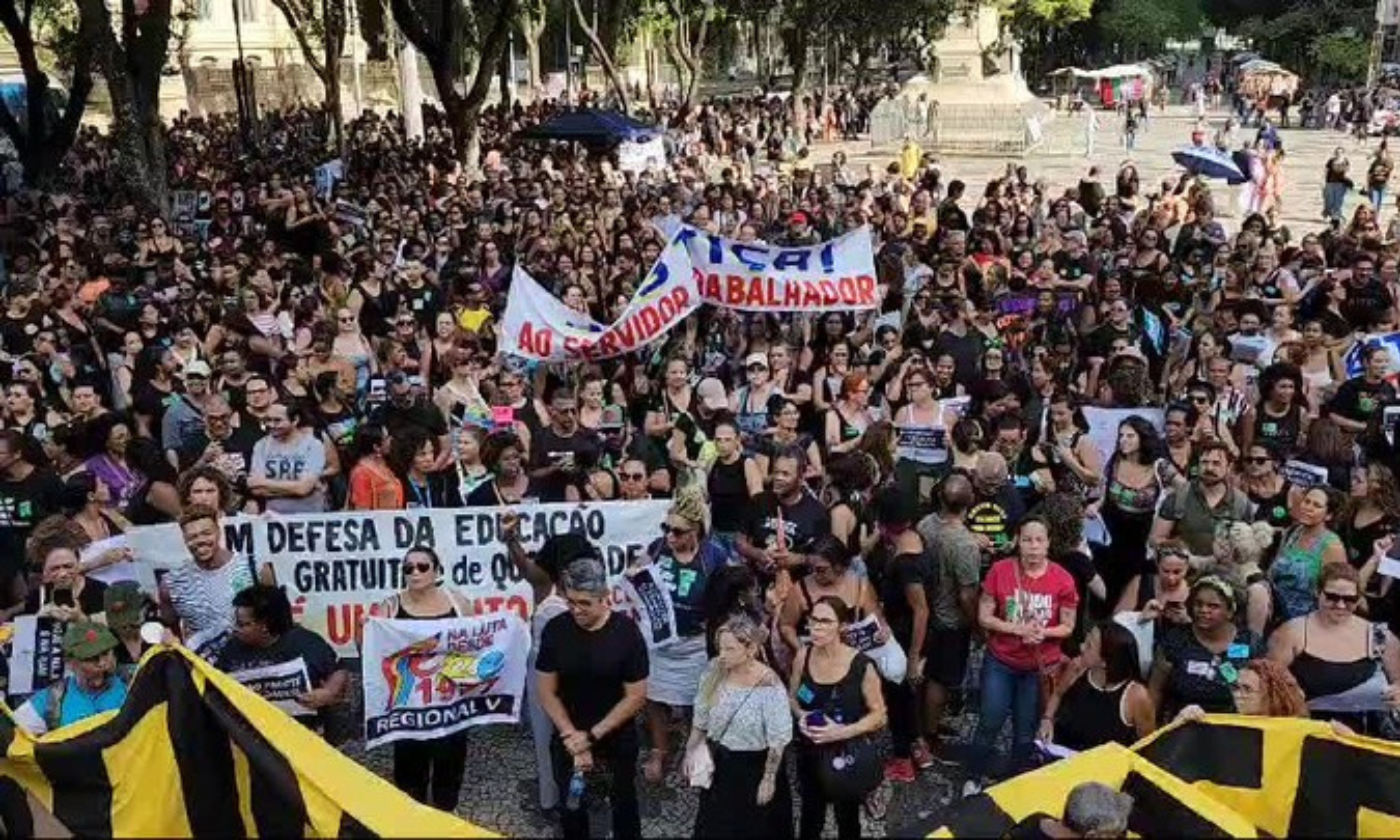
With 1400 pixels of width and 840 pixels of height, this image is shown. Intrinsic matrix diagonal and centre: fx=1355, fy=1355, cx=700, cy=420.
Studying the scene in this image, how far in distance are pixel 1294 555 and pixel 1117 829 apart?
8.51 ft

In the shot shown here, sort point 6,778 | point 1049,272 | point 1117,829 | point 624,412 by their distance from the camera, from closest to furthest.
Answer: point 1117,829
point 6,778
point 624,412
point 1049,272

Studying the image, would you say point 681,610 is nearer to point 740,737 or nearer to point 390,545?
point 740,737

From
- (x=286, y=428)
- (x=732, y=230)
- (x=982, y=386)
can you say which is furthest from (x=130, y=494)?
(x=732, y=230)

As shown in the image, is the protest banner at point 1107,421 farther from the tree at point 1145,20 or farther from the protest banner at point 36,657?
the tree at point 1145,20

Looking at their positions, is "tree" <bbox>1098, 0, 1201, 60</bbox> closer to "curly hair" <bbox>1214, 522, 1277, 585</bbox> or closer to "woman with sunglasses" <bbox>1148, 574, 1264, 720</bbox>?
"curly hair" <bbox>1214, 522, 1277, 585</bbox>

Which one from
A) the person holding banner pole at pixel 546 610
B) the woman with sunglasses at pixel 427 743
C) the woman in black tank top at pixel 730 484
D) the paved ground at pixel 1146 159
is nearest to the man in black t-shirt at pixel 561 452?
the woman in black tank top at pixel 730 484

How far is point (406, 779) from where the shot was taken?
5715 mm

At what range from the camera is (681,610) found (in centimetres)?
589

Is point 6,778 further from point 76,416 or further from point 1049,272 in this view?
point 1049,272

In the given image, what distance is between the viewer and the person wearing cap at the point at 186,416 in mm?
8219

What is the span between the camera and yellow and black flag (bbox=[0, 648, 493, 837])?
4480 millimetres

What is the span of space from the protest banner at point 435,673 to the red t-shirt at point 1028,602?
2043mm

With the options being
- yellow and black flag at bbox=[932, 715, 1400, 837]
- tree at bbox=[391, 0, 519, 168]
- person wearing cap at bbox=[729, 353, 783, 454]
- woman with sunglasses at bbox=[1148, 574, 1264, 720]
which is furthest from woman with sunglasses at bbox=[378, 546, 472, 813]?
tree at bbox=[391, 0, 519, 168]

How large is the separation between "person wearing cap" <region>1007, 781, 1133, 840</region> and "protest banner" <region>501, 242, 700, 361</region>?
5.98m
